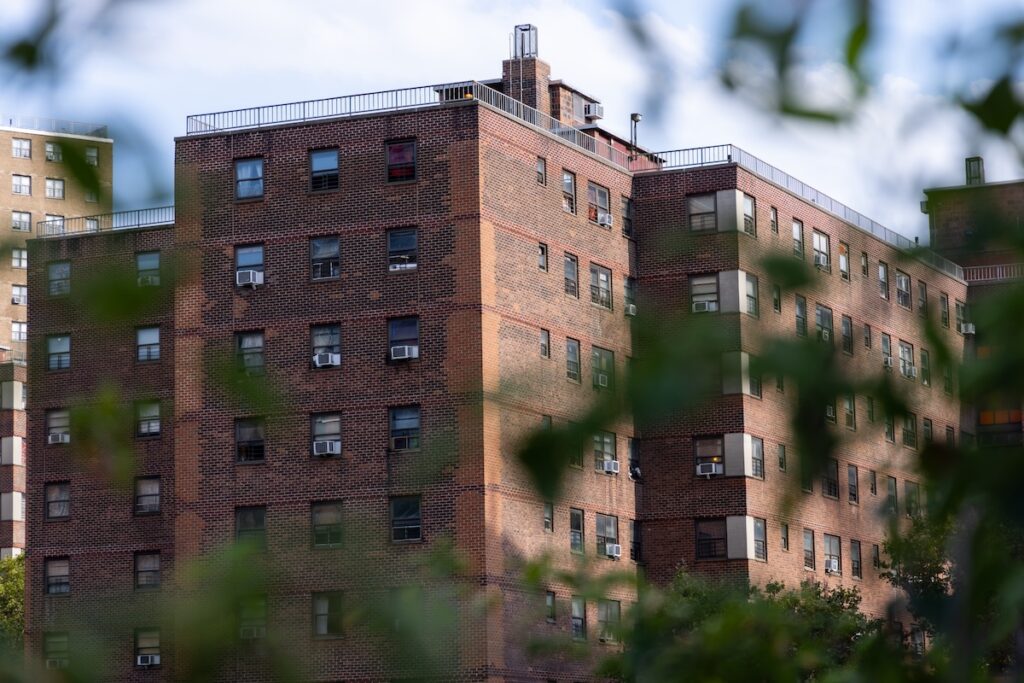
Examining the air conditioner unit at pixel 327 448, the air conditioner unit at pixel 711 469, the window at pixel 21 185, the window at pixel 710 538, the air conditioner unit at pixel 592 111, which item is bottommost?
the window at pixel 710 538

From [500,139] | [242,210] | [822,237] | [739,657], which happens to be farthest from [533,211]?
[739,657]

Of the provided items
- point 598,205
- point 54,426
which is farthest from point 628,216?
point 54,426

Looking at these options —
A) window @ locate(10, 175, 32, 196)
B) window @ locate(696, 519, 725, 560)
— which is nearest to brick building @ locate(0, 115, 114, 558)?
window @ locate(10, 175, 32, 196)

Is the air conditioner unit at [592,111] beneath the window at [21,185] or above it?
beneath

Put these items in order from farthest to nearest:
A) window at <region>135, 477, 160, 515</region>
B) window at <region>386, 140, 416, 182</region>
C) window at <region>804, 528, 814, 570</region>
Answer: window at <region>804, 528, 814, 570</region>, window at <region>135, 477, 160, 515</region>, window at <region>386, 140, 416, 182</region>

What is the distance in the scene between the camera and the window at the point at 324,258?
56.6 meters

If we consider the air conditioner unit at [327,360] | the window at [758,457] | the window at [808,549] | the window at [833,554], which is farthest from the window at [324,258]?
the window at [833,554]

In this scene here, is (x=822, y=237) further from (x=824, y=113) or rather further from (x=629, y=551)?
(x=824, y=113)

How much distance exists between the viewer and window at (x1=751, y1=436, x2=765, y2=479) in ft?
201

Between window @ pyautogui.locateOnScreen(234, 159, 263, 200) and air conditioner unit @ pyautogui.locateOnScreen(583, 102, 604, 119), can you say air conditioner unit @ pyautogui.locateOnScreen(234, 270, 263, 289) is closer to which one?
window @ pyautogui.locateOnScreen(234, 159, 263, 200)

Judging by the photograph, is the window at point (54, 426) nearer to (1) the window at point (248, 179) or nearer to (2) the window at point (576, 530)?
(1) the window at point (248, 179)

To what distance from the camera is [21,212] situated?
447 feet

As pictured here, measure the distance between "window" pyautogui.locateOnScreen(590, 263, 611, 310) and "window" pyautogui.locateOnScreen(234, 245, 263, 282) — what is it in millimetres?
10691

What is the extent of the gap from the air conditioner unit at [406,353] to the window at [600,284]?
7769 millimetres
